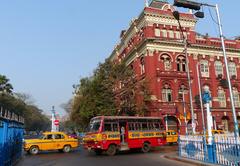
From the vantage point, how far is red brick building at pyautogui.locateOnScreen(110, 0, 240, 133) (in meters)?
40.1

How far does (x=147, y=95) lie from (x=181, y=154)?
62.1 feet

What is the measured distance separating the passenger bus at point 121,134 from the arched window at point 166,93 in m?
14.8

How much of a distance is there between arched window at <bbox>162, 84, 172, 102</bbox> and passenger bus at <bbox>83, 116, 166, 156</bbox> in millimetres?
14776

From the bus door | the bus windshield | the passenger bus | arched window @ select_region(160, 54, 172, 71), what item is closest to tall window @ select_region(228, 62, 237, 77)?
arched window @ select_region(160, 54, 172, 71)

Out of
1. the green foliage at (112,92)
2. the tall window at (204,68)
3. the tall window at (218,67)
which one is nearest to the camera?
the green foliage at (112,92)

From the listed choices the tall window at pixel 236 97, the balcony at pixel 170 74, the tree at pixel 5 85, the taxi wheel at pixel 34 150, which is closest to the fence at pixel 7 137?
the taxi wheel at pixel 34 150

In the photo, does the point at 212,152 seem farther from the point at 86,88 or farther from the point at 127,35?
the point at 127,35

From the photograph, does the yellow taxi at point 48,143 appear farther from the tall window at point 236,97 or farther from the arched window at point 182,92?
the tall window at point 236,97

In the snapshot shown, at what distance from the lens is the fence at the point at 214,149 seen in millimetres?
12320

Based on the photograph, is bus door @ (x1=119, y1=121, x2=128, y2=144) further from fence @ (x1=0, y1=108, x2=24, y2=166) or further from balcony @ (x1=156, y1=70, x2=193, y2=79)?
balcony @ (x1=156, y1=70, x2=193, y2=79)

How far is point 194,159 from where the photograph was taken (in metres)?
16.0

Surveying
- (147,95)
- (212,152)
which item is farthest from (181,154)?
(147,95)

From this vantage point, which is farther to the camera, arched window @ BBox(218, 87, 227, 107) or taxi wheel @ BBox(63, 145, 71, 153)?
arched window @ BBox(218, 87, 227, 107)

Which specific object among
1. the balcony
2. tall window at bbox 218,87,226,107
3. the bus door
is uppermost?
the balcony
